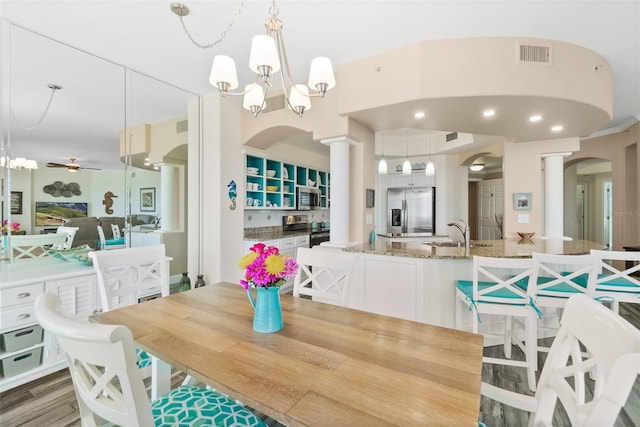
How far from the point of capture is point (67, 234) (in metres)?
2.70

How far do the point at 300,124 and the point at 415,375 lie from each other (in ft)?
10.3

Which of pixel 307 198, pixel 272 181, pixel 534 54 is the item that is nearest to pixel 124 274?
pixel 272 181

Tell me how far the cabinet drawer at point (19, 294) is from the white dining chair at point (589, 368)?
312 cm

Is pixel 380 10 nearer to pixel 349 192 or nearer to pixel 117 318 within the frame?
pixel 349 192

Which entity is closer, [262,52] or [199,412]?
[199,412]

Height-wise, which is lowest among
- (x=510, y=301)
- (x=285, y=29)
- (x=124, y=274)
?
(x=510, y=301)

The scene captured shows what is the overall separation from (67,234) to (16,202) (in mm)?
A: 444

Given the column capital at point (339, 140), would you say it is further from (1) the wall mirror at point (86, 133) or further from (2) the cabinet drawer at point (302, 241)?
(2) the cabinet drawer at point (302, 241)

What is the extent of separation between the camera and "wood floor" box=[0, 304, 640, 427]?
183 cm

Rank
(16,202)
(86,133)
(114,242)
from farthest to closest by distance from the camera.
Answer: (114,242) → (86,133) → (16,202)

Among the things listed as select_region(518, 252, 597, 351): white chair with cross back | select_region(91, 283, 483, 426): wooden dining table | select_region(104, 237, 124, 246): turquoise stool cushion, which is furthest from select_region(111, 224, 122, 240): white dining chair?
select_region(518, 252, 597, 351): white chair with cross back

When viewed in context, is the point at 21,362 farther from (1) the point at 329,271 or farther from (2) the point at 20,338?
(1) the point at 329,271

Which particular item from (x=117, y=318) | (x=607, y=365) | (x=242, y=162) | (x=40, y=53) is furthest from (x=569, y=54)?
(x=40, y=53)

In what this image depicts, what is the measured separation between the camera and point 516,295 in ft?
7.49
